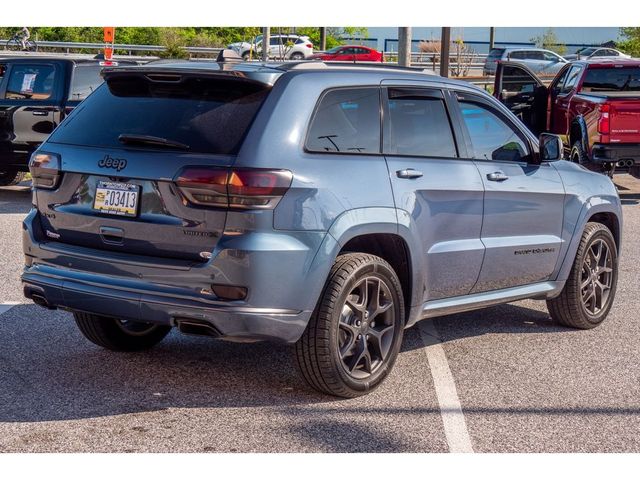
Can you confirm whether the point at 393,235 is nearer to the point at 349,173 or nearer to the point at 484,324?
the point at 349,173

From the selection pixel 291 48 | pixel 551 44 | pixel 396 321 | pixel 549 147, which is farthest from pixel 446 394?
pixel 551 44

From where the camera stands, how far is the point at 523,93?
59.9ft

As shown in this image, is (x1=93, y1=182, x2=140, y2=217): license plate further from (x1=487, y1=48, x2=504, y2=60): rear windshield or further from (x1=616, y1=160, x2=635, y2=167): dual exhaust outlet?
(x1=487, y1=48, x2=504, y2=60): rear windshield

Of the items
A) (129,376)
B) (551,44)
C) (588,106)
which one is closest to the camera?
(129,376)

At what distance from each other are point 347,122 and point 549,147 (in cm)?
198

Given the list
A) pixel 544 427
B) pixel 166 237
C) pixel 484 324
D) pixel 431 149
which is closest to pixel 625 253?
pixel 484 324

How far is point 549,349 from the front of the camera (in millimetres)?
7352

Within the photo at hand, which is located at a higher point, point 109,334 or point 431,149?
point 431,149

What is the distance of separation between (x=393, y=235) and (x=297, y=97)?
3.21 ft

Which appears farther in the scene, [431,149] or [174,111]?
[431,149]

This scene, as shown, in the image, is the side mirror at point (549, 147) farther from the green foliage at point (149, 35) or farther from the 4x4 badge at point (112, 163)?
the green foliage at point (149, 35)

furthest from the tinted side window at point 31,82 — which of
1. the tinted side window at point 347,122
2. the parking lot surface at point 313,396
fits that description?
the tinted side window at point 347,122

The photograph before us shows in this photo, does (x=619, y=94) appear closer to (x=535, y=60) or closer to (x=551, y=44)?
(x=535, y=60)

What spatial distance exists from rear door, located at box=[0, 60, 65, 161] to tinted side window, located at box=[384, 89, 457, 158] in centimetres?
949
